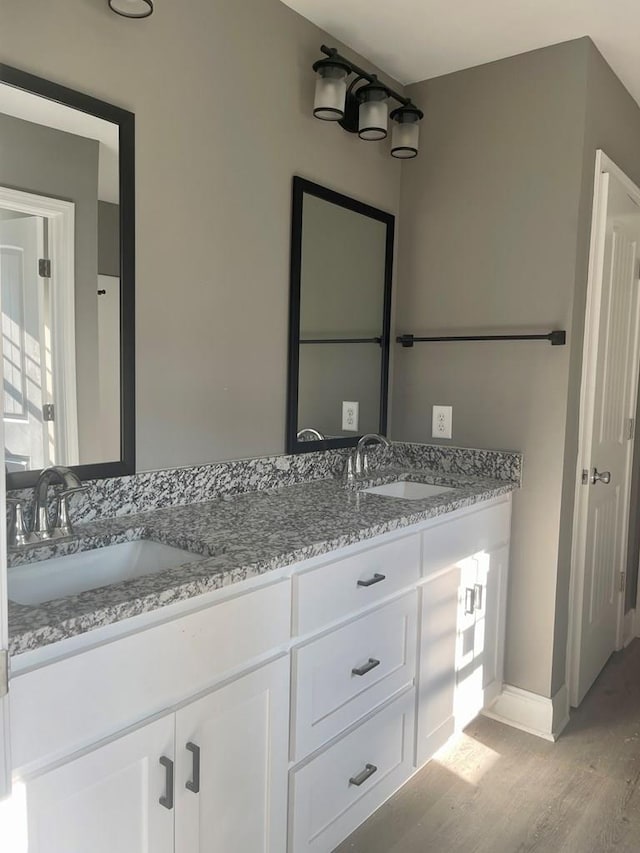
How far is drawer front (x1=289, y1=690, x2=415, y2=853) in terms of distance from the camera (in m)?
1.52

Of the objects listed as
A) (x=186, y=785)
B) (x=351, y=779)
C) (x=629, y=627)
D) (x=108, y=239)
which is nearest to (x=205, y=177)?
(x=108, y=239)

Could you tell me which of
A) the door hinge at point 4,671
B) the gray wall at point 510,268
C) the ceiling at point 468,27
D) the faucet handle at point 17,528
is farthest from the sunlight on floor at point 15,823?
the ceiling at point 468,27

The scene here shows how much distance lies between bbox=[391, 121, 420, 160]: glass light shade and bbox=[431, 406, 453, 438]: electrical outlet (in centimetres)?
97

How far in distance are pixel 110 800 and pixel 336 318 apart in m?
1.68

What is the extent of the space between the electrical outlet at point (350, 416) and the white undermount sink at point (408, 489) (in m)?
0.25

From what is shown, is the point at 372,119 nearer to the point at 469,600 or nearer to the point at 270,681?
the point at 469,600

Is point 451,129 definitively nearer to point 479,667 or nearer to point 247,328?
point 247,328

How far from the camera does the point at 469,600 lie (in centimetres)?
213

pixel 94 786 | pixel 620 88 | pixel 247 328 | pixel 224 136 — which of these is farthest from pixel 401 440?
pixel 94 786

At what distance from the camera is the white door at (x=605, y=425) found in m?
2.37

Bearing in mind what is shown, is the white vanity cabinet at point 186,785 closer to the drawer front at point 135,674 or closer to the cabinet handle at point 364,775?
the drawer front at point 135,674

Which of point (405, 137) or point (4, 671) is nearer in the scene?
point (4, 671)

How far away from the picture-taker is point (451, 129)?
2488 millimetres

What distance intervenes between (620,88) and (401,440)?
62.1 inches
